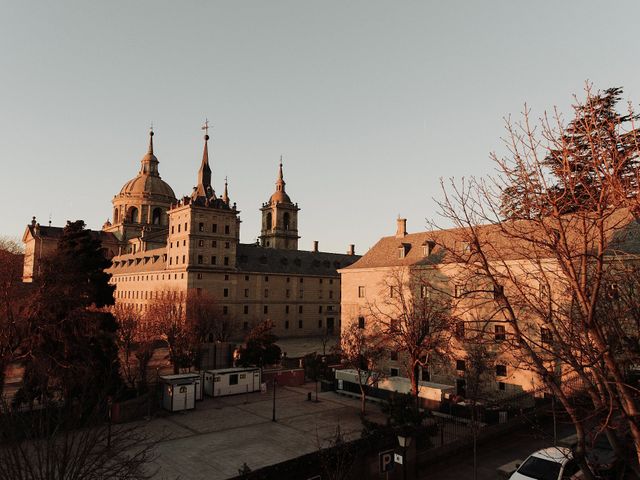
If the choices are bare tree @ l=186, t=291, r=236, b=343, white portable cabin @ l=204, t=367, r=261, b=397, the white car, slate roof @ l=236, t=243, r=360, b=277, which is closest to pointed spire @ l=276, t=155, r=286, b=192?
slate roof @ l=236, t=243, r=360, b=277

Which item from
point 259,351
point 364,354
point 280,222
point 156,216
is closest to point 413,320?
point 364,354

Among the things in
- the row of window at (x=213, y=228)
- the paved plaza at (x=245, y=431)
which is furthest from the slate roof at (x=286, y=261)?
the paved plaza at (x=245, y=431)

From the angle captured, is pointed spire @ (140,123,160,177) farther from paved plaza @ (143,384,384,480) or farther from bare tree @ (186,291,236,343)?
paved plaza @ (143,384,384,480)

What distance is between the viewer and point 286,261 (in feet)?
251

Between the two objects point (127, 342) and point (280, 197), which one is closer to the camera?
point (127, 342)

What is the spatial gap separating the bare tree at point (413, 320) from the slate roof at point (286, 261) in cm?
3099

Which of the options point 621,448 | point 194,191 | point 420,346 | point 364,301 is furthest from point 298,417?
point 194,191

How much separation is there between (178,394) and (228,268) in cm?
3704

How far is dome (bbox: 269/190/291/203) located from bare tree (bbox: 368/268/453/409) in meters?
61.2

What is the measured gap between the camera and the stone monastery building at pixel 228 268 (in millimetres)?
65250

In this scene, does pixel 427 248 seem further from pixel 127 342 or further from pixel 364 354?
pixel 127 342

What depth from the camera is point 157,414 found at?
3036cm

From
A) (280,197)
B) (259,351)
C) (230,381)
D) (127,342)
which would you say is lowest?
(230,381)

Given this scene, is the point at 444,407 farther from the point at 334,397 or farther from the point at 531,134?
the point at 531,134
